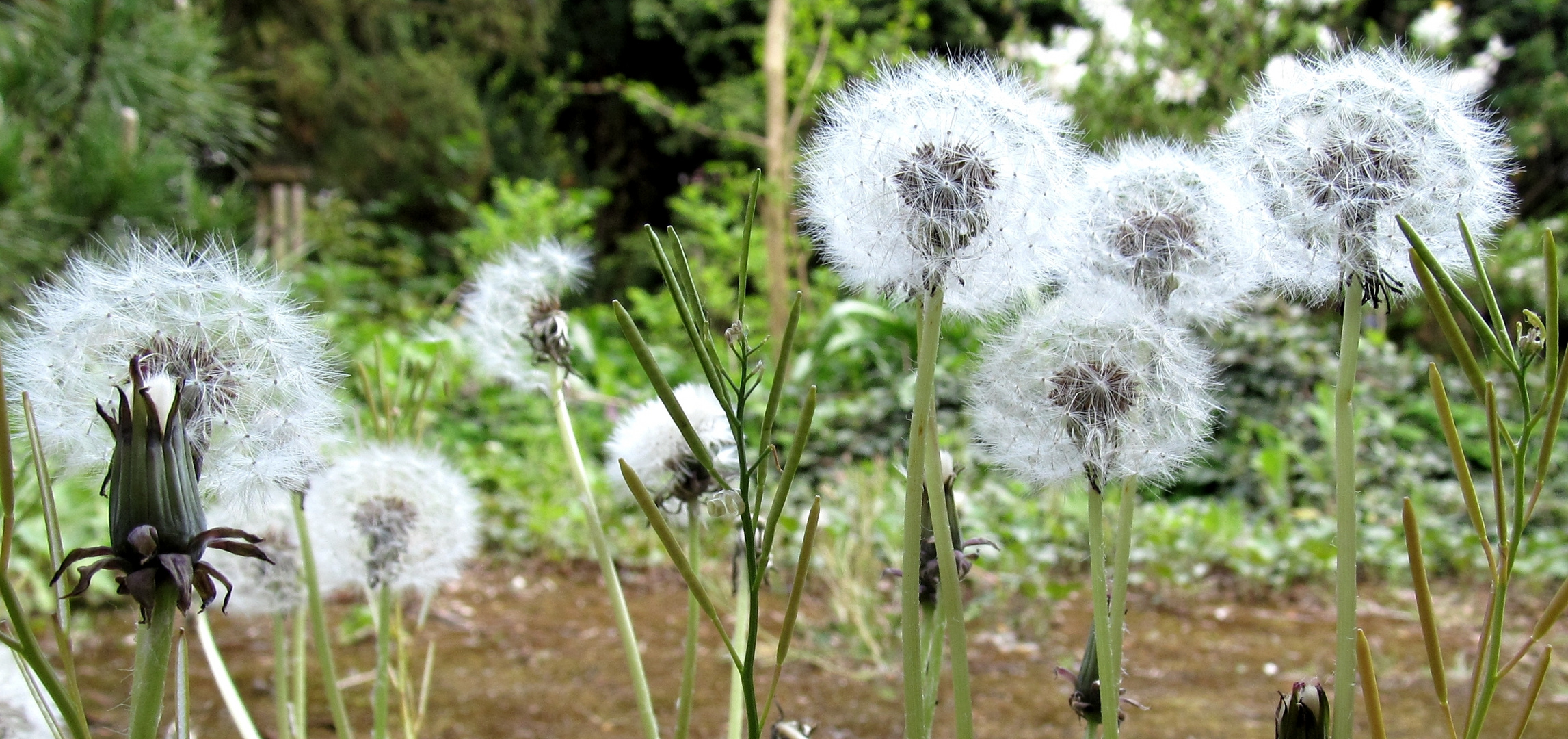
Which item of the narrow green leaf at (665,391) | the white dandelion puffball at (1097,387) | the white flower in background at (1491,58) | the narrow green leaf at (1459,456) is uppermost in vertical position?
the white flower in background at (1491,58)

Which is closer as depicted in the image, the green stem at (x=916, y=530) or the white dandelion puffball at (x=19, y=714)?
the green stem at (x=916, y=530)

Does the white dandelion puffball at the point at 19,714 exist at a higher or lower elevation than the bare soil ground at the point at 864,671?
lower

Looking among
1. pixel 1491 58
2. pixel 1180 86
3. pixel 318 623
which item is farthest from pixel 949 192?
pixel 1491 58

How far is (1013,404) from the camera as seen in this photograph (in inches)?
28.4

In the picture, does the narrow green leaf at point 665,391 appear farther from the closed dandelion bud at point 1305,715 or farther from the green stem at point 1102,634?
the closed dandelion bud at point 1305,715

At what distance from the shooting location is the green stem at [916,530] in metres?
0.57

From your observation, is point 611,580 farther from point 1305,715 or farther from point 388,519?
point 1305,715

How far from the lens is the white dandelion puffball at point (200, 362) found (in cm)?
63

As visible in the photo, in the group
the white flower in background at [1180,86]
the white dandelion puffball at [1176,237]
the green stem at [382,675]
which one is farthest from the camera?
the white flower in background at [1180,86]

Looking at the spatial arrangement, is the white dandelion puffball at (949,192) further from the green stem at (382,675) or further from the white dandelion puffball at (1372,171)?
the green stem at (382,675)

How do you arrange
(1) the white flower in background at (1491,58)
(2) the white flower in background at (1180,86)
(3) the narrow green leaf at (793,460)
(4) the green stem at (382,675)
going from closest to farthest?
(3) the narrow green leaf at (793,460), (4) the green stem at (382,675), (2) the white flower in background at (1180,86), (1) the white flower in background at (1491,58)

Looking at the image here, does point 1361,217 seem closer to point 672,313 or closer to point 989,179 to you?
point 989,179

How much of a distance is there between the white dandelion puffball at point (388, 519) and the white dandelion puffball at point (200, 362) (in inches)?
12.1

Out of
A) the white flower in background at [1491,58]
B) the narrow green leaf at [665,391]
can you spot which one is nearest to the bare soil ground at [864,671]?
the narrow green leaf at [665,391]
